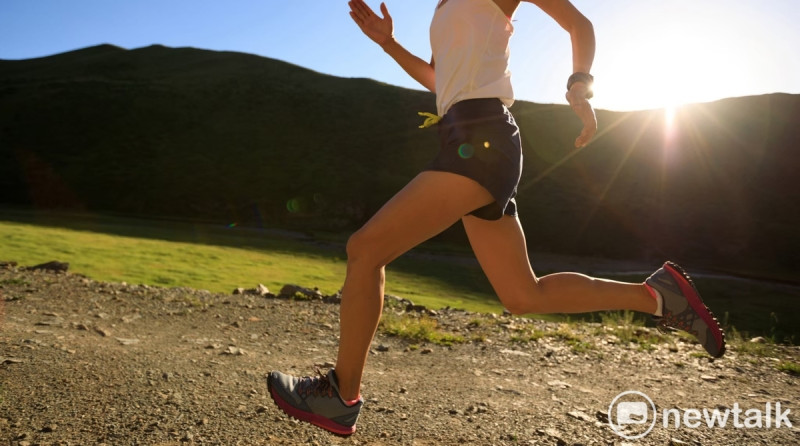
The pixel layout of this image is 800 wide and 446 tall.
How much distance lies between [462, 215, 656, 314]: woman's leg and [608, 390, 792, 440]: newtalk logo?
1152mm

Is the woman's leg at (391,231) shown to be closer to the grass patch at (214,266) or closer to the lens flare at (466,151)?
the lens flare at (466,151)

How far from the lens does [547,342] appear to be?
20.3 ft

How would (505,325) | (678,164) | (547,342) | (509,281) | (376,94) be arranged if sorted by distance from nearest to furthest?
(509,281) < (547,342) < (505,325) < (678,164) < (376,94)

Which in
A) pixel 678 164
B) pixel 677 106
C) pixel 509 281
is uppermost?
pixel 677 106

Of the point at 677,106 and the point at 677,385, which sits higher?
the point at 677,106

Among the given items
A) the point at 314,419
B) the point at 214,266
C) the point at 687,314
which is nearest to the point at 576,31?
the point at 687,314

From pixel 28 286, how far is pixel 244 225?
2725cm

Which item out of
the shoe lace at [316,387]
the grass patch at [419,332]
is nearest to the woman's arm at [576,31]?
the shoe lace at [316,387]

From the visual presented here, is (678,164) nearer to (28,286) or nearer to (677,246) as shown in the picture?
(677,246)

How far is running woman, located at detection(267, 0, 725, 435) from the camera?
7.67 ft

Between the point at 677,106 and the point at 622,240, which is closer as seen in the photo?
the point at 622,240

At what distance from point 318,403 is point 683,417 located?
251 centimetres

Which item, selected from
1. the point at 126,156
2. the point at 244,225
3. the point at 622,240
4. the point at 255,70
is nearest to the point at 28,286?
the point at 244,225

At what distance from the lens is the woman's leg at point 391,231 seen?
7.63ft
